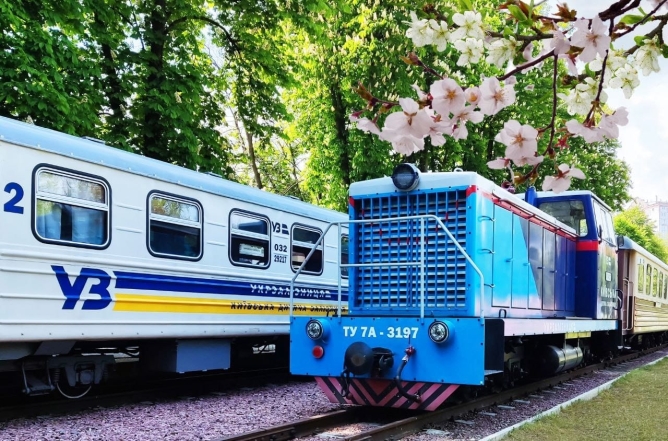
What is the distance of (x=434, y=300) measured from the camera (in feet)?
26.2

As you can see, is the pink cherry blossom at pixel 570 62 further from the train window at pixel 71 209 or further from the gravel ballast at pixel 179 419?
the train window at pixel 71 209

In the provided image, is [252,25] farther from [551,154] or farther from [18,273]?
[551,154]

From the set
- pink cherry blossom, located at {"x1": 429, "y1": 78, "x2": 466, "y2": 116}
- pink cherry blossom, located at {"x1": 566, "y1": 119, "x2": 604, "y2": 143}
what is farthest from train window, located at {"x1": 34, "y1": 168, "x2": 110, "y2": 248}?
pink cherry blossom, located at {"x1": 566, "y1": 119, "x2": 604, "y2": 143}

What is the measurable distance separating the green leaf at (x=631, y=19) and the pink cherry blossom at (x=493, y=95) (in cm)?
42

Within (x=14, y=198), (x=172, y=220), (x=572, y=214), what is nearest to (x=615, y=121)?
(x=14, y=198)

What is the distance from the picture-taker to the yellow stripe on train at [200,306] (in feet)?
27.6

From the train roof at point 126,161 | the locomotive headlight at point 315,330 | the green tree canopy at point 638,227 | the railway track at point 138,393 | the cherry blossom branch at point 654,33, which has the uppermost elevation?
the green tree canopy at point 638,227

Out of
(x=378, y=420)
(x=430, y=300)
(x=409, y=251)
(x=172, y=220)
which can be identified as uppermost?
(x=172, y=220)

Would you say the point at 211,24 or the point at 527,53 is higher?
the point at 211,24

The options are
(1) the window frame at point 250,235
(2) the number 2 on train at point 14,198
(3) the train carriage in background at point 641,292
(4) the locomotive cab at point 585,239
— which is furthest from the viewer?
(3) the train carriage in background at point 641,292

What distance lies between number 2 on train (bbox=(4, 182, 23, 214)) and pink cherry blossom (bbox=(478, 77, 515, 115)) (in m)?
6.11

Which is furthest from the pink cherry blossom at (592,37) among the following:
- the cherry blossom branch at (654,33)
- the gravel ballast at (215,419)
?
the gravel ballast at (215,419)

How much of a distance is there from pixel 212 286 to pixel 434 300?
348 centimetres

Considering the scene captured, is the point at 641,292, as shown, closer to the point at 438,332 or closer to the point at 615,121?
the point at 438,332
